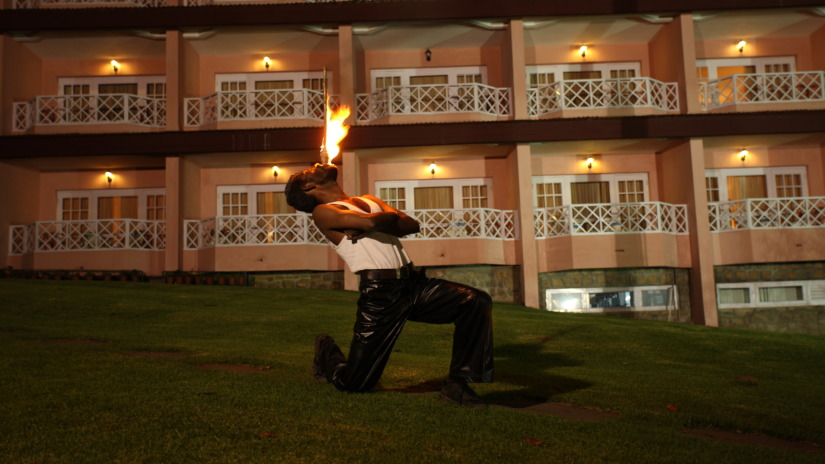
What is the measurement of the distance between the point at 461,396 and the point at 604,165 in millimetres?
17236

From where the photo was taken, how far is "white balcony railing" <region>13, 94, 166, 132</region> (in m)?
19.7

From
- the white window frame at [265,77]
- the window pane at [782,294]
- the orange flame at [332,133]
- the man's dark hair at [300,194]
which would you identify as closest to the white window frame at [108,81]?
the white window frame at [265,77]

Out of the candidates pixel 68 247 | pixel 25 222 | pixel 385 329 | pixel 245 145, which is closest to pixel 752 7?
pixel 245 145

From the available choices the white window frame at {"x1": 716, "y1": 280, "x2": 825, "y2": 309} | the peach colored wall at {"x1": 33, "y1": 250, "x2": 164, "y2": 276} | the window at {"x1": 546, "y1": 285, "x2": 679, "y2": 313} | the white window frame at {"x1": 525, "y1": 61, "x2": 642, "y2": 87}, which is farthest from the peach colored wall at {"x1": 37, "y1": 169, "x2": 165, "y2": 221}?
the white window frame at {"x1": 716, "y1": 280, "x2": 825, "y2": 309}

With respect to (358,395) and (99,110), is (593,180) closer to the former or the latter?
(99,110)

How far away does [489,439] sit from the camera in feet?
14.3

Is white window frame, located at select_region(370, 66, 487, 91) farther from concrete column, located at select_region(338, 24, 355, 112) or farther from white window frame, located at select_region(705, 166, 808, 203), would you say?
white window frame, located at select_region(705, 166, 808, 203)

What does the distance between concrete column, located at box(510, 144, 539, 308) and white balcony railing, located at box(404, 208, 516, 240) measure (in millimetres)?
595

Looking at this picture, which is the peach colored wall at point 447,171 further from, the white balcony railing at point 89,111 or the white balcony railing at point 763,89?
the white balcony railing at point 89,111

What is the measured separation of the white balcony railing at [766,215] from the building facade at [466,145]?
97 millimetres

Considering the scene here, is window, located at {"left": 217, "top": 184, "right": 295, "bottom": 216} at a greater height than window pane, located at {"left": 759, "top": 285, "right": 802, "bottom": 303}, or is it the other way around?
window, located at {"left": 217, "top": 184, "right": 295, "bottom": 216}

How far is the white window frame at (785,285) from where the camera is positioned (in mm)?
18594

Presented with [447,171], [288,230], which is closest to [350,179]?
[288,230]

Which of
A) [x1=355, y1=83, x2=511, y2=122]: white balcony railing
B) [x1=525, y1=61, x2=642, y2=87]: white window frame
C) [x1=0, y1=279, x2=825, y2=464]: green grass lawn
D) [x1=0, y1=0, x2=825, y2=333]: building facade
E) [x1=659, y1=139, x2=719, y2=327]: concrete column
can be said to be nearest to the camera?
[x1=0, y1=279, x2=825, y2=464]: green grass lawn
